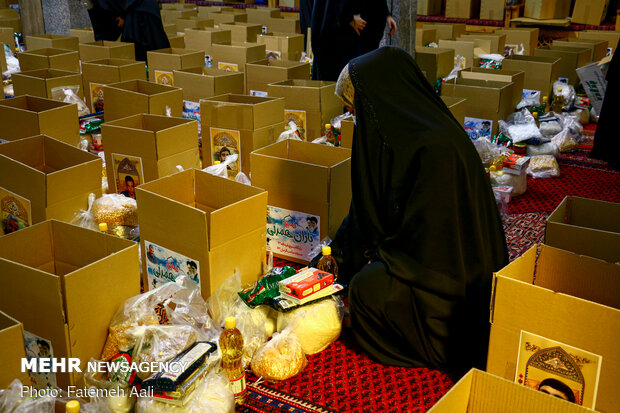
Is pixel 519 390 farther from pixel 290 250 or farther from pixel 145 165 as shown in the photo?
pixel 145 165

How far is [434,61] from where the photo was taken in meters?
4.83

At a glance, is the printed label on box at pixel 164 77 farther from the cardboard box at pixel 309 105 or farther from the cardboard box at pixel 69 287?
the cardboard box at pixel 69 287

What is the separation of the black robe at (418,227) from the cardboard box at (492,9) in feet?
20.6

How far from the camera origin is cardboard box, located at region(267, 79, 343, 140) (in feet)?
11.7

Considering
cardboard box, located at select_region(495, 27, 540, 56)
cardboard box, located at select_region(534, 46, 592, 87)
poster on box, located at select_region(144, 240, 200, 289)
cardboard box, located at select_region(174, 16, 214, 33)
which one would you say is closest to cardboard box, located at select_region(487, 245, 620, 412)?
poster on box, located at select_region(144, 240, 200, 289)

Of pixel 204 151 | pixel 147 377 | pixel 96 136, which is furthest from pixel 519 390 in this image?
pixel 96 136

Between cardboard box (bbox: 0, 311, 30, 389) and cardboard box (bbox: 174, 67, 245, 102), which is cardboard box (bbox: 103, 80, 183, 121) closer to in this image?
cardboard box (bbox: 174, 67, 245, 102)

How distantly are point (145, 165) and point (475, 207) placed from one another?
1.44m

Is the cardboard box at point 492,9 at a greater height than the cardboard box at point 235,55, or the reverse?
Result: the cardboard box at point 492,9

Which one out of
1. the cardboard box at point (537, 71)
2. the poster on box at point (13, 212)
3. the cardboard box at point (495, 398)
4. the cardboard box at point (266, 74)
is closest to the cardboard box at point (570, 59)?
the cardboard box at point (537, 71)

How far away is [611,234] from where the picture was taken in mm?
2086

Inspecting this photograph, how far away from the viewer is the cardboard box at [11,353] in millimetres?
1506

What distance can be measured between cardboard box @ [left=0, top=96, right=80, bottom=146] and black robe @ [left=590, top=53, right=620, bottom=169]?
2.86 m

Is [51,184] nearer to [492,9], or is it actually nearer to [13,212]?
[13,212]
